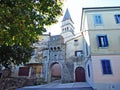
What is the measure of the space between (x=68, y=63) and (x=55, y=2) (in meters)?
19.1

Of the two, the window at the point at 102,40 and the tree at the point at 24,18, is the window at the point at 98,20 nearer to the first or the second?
the window at the point at 102,40

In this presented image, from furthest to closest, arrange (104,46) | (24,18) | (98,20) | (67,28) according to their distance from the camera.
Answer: (67,28), (98,20), (104,46), (24,18)

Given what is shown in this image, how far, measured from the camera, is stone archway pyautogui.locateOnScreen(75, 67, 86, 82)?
23.0 meters

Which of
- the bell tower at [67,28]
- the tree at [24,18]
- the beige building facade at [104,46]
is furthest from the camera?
the bell tower at [67,28]

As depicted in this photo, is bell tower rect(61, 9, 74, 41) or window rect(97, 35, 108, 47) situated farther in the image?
bell tower rect(61, 9, 74, 41)

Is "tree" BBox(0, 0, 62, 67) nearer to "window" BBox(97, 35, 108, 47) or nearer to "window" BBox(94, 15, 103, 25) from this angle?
"window" BBox(97, 35, 108, 47)

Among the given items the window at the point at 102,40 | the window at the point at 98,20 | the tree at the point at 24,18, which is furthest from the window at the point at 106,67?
the tree at the point at 24,18

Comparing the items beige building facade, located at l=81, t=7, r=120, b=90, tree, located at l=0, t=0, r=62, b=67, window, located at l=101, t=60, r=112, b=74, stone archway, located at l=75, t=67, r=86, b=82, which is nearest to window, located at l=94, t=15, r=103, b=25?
beige building facade, located at l=81, t=7, r=120, b=90

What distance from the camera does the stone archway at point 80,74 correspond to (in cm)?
2297

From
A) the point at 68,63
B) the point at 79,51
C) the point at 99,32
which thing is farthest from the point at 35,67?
the point at 99,32

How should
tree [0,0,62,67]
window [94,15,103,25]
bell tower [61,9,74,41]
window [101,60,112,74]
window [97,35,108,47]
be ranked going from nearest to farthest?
1. tree [0,0,62,67]
2. window [101,60,112,74]
3. window [97,35,108,47]
4. window [94,15,103,25]
5. bell tower [61,9,74,41]

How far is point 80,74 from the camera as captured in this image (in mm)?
23281

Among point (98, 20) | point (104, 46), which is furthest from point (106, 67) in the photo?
point (98, 20)

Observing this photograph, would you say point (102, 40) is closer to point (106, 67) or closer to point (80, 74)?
point (106, 67)
